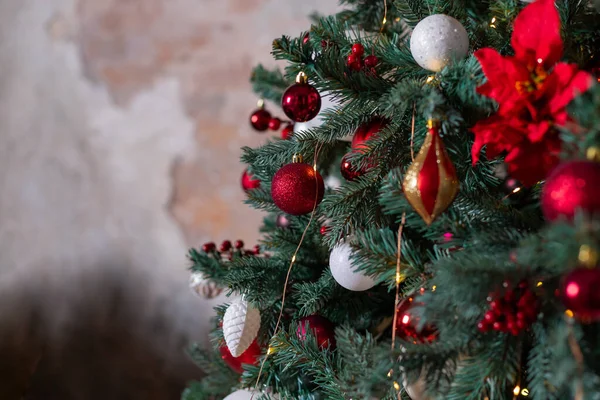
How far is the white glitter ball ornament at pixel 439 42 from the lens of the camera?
1.41 feet

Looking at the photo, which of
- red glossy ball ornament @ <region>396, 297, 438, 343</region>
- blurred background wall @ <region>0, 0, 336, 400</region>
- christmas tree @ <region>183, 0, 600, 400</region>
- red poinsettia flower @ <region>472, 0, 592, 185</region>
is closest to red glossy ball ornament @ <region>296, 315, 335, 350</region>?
christmas tree @ <region>183, 0, 600, 400</region>

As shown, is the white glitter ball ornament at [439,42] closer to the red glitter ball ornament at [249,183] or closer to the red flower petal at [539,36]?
the red flower petal at [539,36]

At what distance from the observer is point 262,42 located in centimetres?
114

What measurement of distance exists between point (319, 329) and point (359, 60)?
27 centimetres

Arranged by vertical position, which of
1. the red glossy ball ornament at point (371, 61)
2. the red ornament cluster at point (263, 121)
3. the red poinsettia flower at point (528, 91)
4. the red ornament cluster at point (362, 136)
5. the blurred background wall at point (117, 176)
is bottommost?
the red poinsettia flower at point (528, 91)

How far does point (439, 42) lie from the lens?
43cm

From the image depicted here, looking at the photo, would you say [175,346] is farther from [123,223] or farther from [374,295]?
[374,295]

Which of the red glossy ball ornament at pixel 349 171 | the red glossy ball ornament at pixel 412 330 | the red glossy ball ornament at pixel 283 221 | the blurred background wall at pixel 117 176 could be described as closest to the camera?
the red glossy ball ornament at pixel 412 330

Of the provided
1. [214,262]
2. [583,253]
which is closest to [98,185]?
[214,262]

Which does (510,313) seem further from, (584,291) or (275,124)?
(275,124)

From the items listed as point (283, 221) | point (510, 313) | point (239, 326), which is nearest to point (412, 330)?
point (510, 313)

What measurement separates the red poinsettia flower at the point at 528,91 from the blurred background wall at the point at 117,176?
80 centimetres

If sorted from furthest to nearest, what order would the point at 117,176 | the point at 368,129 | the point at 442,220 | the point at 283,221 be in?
the point at 117,176 < the point at 283,221 < the point at 368,129 < the point at 442,220

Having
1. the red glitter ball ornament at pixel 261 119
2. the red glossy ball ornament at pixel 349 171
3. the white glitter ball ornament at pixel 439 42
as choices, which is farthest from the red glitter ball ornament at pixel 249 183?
the white glitter ball ornament at pixel 439 42
